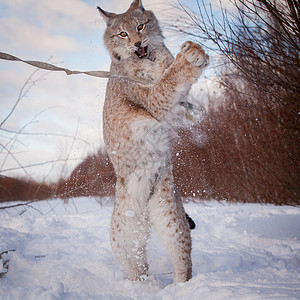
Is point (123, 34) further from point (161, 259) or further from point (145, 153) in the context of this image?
point (161, 259)

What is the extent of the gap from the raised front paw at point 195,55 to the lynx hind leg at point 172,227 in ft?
3.85

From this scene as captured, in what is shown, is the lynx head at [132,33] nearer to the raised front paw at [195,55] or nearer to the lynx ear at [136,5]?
the lynx ear at [136,5]

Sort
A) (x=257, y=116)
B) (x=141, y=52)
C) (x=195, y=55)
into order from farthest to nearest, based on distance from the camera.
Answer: (x=257, y=116) → (x=141, y=52) → (x=195, y=55)

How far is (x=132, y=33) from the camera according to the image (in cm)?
349

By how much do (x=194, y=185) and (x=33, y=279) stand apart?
5.87m

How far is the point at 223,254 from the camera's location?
4219 millimetres

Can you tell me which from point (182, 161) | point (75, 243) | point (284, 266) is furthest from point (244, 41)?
point (182, 161)

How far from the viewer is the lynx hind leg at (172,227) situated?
2.91 meters

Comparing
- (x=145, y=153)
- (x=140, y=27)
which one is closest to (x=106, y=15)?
(x=140, y=27)

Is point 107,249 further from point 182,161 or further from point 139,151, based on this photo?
point 182,161

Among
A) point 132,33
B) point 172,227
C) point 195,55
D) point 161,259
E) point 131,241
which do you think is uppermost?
point 132,33

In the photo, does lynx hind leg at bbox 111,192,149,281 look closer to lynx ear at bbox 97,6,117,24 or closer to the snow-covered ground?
the snow-covered ground

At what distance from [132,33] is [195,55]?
1236 mm

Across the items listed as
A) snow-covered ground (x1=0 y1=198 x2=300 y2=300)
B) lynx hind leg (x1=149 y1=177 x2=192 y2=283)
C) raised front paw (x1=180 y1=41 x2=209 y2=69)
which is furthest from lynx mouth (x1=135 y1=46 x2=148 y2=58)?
snow-covered ground (x1=0 y1=198 x2=300 y2=300)
